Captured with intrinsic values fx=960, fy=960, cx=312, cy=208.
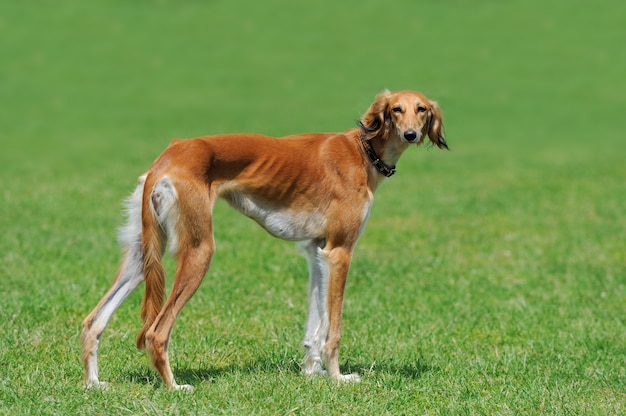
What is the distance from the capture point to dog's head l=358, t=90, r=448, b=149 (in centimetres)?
677

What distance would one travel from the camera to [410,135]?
6.61m

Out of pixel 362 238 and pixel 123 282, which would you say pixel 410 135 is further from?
pixel 362 238

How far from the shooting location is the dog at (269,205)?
20.1ft

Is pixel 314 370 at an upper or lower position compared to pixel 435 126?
lower

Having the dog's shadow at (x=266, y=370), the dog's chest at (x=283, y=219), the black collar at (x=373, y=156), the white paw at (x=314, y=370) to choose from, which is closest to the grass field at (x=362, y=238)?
the dog's shadow at (x=266, y=370)

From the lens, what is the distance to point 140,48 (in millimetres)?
40562

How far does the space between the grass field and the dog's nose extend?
167 cm

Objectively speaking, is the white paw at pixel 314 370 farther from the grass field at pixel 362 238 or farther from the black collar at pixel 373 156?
the black collar at pixel 373 156

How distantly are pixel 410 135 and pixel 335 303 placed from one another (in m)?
1.29

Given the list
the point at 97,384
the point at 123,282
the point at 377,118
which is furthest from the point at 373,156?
the point at 97,384

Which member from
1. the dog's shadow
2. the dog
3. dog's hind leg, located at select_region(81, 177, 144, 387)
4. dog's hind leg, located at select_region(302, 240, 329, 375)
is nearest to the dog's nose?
the dog

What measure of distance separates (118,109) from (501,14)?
20.7 metres

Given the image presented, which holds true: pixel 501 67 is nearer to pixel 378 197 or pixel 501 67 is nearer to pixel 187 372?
pixel 378 197

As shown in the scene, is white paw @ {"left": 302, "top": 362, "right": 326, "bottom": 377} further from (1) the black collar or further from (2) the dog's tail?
(1) the black collar
